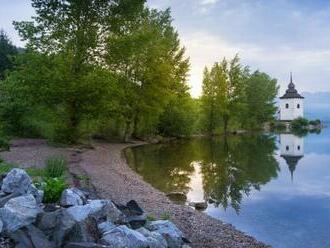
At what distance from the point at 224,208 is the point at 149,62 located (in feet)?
86.5

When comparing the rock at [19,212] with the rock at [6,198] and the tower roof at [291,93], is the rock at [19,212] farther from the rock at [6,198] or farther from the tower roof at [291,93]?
the tower roof at [291,93]

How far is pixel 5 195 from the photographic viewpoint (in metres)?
9.34

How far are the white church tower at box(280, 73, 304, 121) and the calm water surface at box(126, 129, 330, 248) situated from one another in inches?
2737

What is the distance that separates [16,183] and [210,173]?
56.3ft

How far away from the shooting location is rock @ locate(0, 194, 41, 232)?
25.9ft

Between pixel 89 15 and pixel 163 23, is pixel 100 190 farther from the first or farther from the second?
pixel 163 23

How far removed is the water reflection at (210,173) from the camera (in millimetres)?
19328

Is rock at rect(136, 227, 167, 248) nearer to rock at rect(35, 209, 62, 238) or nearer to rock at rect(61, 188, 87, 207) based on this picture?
rock at rect(61, 188, 87, 207)

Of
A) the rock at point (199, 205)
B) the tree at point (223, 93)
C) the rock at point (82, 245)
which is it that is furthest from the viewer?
the tree at point (223, 93)

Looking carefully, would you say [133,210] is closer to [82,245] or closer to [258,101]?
[82,245]

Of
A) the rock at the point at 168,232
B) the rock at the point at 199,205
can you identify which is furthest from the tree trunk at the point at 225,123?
the rock at the point at 168,232

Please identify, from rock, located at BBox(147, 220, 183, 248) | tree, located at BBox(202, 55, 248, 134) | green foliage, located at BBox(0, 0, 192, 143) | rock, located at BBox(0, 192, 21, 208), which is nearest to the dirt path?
rock, located at BBox(147, 220, 183, 248)

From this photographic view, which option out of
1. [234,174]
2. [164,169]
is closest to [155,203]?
[234,174]

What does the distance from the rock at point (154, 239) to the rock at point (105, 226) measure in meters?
0.68
